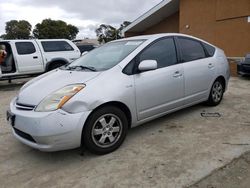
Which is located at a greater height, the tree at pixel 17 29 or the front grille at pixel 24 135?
the tree at pixel 17 29

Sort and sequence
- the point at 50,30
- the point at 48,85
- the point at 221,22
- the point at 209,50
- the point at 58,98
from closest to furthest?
the point at 58,98 → the point at 48,85 → the point at 209,50 → the point at 221,22 → the point at 50,30

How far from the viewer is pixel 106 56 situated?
14.3ft

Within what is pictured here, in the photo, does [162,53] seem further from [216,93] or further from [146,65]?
[216,93]

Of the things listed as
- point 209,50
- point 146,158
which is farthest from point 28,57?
point 146,158

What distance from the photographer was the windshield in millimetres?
3992

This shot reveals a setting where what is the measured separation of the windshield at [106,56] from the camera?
13.1 ft

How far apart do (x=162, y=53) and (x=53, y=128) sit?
7.29 ft

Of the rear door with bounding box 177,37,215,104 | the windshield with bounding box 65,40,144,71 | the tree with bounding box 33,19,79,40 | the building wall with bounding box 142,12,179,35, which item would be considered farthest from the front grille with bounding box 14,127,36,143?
the tree with bounding box 33,19,79,40

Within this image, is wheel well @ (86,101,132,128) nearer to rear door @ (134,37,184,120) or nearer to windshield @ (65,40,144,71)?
rear door @ (134,37,184,120)

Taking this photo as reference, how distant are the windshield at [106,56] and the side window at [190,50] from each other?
2.96ft

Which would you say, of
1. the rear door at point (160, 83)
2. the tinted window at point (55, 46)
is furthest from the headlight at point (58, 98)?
the tinted window at point (55, 46)

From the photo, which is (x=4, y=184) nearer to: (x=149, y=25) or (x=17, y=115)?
(x=17, y=115)

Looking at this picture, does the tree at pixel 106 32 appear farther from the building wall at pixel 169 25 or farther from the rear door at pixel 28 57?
the rear door at pixel 28 57

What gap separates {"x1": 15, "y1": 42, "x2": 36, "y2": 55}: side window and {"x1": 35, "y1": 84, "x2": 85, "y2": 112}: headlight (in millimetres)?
7075
